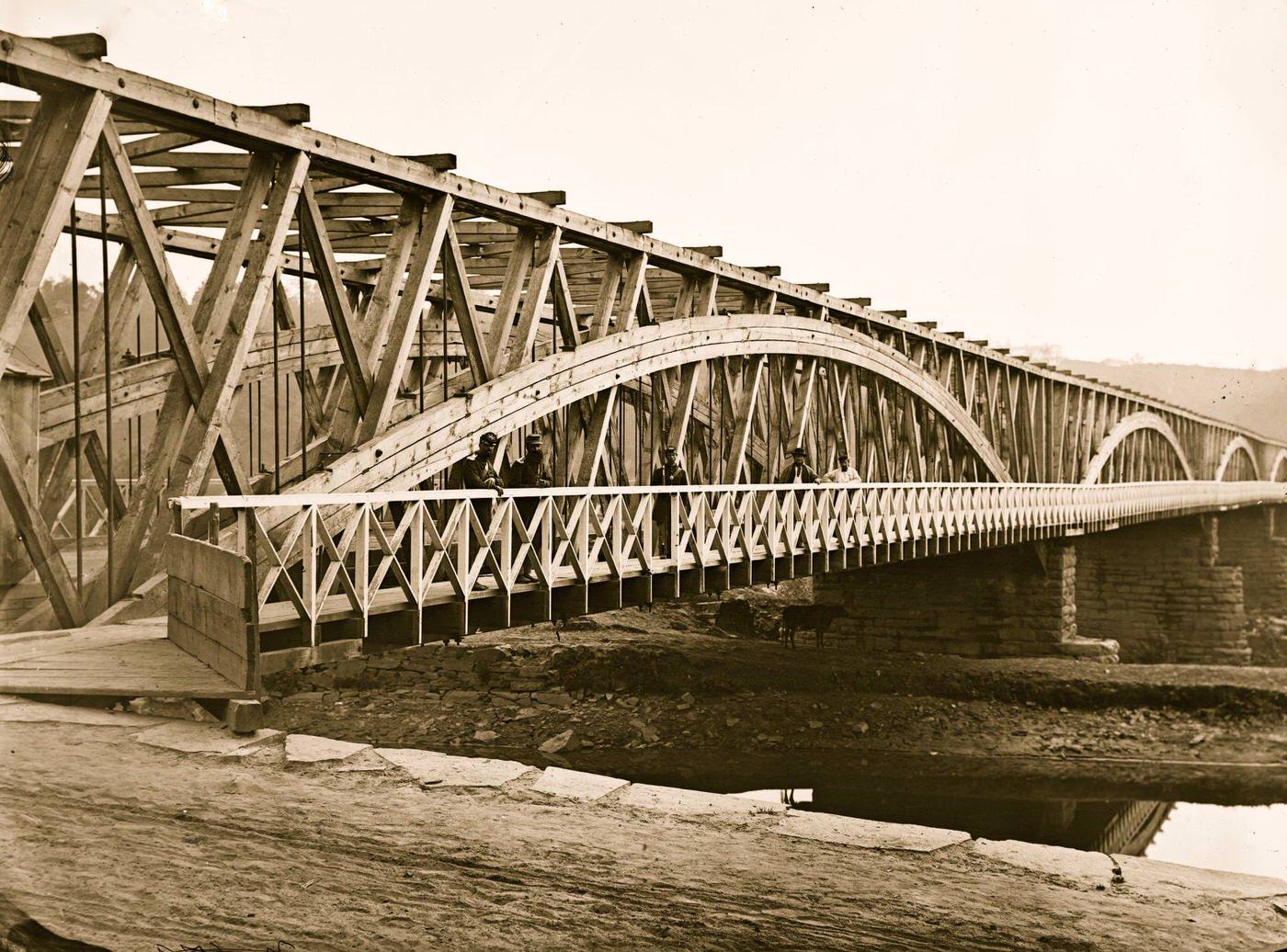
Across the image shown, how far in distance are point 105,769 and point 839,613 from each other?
72.5 feet

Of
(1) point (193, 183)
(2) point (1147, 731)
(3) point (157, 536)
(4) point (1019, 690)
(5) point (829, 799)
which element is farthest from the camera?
(4) point (1019, 690)

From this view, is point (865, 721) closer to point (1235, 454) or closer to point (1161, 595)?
point (1161, 595)

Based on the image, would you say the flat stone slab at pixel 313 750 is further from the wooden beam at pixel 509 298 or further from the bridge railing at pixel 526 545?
the wooden beam at pixel 509 298

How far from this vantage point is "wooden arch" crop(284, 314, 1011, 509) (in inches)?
440

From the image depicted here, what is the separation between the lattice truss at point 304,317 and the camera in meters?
8.65

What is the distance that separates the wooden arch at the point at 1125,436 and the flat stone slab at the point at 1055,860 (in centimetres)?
3165

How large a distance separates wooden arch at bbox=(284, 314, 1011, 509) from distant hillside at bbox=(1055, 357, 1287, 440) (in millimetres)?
90113

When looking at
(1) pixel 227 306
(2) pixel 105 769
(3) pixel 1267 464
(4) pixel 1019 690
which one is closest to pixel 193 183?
(1) pixel 227 306

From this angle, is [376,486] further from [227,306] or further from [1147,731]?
[1147,731]

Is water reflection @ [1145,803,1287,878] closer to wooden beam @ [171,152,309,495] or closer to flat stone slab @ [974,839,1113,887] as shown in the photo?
flat stone slab @ [974,839,1113,887]

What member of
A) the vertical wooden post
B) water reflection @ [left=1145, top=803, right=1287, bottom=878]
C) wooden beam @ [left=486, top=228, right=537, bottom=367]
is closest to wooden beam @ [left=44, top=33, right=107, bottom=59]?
the vertical wooden post

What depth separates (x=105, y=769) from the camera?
766 cm

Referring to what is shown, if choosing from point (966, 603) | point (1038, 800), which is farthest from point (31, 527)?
point (966, 603)

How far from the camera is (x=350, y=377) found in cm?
1131
